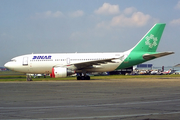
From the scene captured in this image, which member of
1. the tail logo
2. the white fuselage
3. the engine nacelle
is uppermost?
the tail logo

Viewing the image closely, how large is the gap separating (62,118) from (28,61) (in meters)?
24.6

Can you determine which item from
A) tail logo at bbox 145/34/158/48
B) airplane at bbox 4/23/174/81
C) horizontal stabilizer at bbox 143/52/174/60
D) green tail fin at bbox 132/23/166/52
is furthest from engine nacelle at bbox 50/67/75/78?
tail logo at bbox 145/34/158/48

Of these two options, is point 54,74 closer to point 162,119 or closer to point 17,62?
point 17,62

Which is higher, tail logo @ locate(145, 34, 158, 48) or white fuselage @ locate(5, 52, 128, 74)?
tail logo @ locate(145, 34, 158, 48)

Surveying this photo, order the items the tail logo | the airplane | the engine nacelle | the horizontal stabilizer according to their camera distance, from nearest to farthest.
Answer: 1. the engine nacelle
2. the horizontal stabilizer
3. the airplane
4. the tail logo

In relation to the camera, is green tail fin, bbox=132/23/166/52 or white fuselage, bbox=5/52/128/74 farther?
green tail fin, bbox=132/23/166/52

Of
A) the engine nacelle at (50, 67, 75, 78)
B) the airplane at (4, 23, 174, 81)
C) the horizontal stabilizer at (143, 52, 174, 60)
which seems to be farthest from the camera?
the airplane at (4, 23, 174, 81)

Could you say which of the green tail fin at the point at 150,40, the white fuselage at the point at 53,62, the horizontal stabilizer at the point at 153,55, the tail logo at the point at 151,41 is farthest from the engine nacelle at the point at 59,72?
the tail logo at the point at 151,41

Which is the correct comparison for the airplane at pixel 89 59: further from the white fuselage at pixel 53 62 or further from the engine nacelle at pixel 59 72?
the engine nacelle at pixel 59 72

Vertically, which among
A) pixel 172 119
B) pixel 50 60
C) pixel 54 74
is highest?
pixel 50 60

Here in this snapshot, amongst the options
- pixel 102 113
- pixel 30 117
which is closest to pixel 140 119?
pixel 102 113

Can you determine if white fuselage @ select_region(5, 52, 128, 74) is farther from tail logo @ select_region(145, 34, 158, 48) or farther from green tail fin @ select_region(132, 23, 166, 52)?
tail logo @ select_region(145, 34, 158, 48)

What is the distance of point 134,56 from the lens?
99.6 feet

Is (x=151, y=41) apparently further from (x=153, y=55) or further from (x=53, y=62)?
(x=53, y=62)
